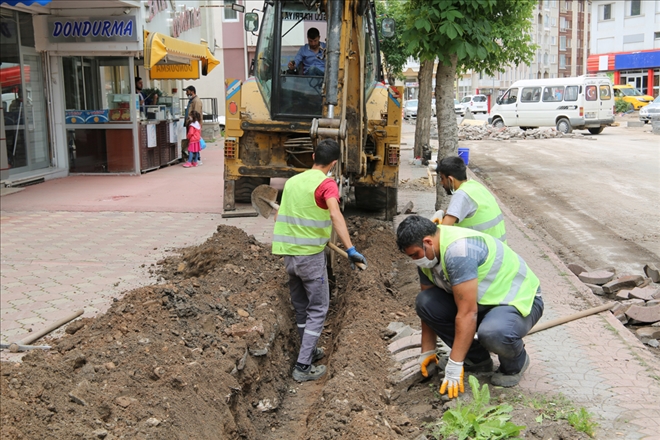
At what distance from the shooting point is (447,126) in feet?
32.4

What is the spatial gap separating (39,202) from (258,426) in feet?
28.7

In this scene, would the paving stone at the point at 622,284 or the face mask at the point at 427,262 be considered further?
the paving stone at the point at 622,284

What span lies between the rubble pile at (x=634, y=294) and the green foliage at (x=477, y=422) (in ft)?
9.31

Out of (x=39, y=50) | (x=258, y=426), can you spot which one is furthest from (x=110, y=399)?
(x=39, y=50)

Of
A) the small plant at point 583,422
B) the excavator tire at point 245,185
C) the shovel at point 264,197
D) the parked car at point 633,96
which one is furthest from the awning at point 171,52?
the parked car at point 633,96

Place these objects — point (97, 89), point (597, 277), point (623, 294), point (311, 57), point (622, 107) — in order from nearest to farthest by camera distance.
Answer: point (623, 294) < point (597, 277) < point (311, 57) < point (97, 89) < point (622, 107)

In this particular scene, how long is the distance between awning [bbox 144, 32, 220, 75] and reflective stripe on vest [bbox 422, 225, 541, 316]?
11606 millimetres

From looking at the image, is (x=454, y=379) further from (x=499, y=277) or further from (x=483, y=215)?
(x=483, y=215)

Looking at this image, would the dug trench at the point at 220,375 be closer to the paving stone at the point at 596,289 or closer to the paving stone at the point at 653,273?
the paving stone at the point at 596,289

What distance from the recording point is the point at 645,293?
7.19 m

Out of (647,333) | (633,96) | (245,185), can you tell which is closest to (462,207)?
(647,333)

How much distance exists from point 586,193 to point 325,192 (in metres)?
9.98

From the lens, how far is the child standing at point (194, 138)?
17141 millimetres

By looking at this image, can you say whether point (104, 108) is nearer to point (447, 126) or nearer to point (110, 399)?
point (447, 126)
